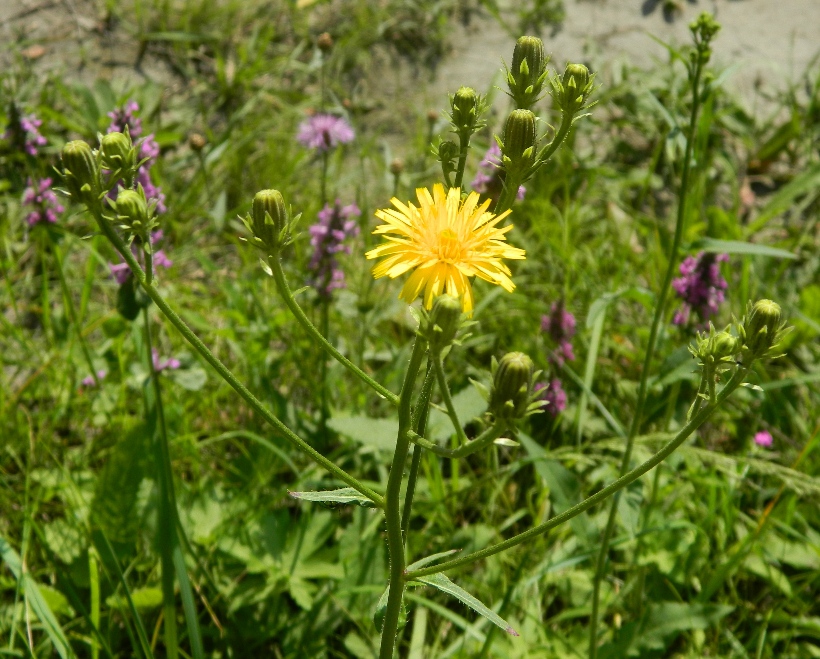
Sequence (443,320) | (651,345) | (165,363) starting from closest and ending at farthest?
(443,320) < (651,345) < (165,363)

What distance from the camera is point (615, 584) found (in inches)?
112

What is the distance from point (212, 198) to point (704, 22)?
2652 millimetres

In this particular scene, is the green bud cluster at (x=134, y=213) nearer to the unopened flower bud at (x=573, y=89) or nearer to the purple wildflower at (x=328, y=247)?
the unopened flower bud at (x=573, y=89)

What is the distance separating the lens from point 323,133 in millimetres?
3484

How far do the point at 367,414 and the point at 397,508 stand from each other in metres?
1.63

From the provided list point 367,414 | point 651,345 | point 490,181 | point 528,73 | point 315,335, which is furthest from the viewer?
point 367,414

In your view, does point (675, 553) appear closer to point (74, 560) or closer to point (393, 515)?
point (393, 515)

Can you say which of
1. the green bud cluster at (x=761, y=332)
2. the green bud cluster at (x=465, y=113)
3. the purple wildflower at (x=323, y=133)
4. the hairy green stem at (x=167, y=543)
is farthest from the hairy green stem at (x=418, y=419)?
the purple wildflower at (x=323, y=133)

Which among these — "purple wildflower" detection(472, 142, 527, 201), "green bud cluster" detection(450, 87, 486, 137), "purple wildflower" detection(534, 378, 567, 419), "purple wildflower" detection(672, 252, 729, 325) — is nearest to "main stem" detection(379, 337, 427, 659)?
"green bud cluster" detection(450, 87, 486, 137)

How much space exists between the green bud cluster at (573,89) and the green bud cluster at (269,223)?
640 millimetres

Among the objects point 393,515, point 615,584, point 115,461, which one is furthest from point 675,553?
point 115,461

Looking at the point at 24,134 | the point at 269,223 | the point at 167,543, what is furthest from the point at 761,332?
the point at 24,134

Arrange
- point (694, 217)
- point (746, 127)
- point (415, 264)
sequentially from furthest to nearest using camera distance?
1. point (746, 127)
2. point (694, 217)
3. point (415, 264)

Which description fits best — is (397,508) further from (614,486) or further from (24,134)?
(24,134)
